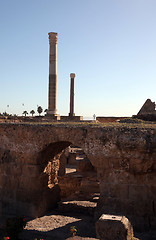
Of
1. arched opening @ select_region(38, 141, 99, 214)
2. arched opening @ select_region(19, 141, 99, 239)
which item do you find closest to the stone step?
arched opening @ select_region(19, 141, 99, 239)

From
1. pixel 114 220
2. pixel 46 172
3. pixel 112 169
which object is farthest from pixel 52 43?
pixel 114 220

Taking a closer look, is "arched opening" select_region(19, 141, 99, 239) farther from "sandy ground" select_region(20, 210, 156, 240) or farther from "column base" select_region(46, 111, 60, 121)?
"column base" select_region(46, 111, 60, 121)

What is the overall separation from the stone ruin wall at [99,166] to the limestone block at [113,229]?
70.7 inches

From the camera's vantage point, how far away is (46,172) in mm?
8031

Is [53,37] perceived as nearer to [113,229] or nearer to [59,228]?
[59,228]

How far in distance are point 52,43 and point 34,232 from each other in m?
15.6

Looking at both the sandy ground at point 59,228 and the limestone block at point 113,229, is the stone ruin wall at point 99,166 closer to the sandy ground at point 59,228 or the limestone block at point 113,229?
the sandy ground at point 59,228

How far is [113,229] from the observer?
4.55m

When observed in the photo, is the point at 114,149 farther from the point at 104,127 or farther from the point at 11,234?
the point at 11,234

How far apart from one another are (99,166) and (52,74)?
1415 centimetres

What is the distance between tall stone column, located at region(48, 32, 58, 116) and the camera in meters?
19.3

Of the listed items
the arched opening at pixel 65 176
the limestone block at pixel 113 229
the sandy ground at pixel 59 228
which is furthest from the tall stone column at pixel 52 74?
the limestone block at pixel 113 229

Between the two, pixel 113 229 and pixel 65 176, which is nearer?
pixel 113 229

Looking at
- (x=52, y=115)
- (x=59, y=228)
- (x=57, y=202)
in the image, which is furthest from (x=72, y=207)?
(x=52, y=115)
